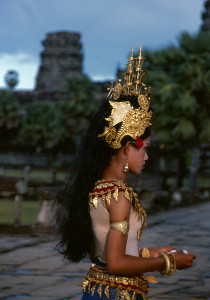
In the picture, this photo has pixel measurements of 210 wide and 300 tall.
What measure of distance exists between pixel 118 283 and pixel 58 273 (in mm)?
3283

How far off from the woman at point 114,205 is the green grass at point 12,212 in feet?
33.2

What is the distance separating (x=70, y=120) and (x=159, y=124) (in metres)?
16.8

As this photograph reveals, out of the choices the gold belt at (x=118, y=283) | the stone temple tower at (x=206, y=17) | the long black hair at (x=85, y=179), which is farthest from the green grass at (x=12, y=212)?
the stone temple tower at (x=206, y=17)

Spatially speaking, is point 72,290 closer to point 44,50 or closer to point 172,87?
point 172,87

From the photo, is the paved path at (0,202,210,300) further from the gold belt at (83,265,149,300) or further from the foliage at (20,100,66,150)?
the foliage at (20,100,66,150)

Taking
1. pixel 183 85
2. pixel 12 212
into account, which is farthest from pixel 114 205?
pixel 183 85

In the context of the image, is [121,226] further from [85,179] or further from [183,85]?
[183,85]

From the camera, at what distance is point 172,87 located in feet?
58.4

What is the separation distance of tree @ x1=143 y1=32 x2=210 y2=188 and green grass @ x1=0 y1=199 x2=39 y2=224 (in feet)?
19.3

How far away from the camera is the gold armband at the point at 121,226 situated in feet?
6.11

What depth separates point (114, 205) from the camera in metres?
1.91

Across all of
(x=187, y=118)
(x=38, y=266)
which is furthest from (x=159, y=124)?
(x=38, y=266)

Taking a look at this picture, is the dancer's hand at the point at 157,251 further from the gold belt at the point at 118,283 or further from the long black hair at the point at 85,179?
the long black hair at the point at 85,179

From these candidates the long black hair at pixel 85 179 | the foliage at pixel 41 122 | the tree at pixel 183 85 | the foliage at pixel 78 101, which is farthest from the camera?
the foliage at pixel 41 122
